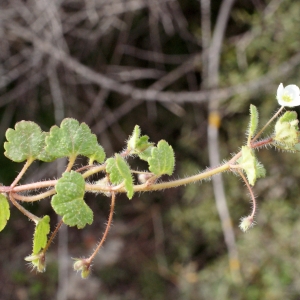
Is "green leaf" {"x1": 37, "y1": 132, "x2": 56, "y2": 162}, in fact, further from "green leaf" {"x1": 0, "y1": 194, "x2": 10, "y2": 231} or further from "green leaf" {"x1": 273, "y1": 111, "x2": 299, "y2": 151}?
"green leaf" {"x1": 273, "y1": 111, "x2": 299, "y2": 151}

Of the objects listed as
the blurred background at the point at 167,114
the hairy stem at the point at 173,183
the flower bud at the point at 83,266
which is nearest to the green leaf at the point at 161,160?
the hairy stem at the point at 173,183

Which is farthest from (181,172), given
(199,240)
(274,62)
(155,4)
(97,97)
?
(155,4)

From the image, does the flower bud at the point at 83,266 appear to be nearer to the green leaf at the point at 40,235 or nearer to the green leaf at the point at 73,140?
the green leaf at the point at 40,235

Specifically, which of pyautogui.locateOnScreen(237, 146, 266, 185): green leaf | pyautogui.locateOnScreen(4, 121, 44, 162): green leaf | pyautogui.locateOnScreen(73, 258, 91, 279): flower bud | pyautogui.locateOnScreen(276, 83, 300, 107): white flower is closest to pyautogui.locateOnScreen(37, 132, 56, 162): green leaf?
pyautogui.locateOnScreen(4, 121, 44, 162): green leaf

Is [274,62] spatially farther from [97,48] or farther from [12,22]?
[12,22]

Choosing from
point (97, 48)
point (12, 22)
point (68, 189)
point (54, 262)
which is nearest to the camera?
point (68, 189)

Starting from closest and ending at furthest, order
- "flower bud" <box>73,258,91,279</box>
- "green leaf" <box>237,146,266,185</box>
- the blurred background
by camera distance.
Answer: "green leaf" <box>237,146,266,185</box> < "flower bud" <box>73,258,91,279</box> < the blurred background
